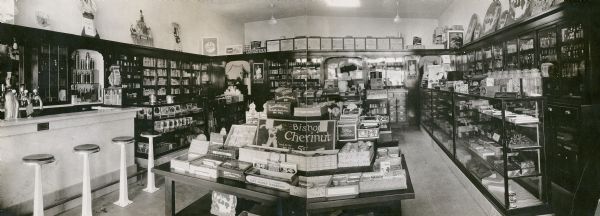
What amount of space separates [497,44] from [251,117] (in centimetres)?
427

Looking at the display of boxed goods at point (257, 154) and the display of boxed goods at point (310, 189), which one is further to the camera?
the display of boxed goods at point (257, 154)

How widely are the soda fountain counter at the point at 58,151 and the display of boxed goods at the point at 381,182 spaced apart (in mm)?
2839

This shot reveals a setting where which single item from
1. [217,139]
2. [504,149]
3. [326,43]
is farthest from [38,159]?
[326,43]

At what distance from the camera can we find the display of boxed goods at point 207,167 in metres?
2.01

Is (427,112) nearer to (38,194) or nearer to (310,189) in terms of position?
(310,189)

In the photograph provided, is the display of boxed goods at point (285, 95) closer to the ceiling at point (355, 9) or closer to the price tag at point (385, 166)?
the price tag at point (385, 166)

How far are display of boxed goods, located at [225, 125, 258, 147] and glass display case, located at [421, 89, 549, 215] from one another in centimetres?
194

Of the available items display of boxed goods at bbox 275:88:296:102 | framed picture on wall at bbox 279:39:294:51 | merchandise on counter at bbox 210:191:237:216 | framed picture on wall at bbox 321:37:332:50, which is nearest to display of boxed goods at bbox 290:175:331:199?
display of boxed goods at bbox 275:88:296:102

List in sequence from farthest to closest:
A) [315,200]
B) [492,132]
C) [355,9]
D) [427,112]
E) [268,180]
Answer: [355,9], [427,112], [492,132], [268,180], [315,200]

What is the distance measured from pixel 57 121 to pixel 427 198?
3680 millimetres

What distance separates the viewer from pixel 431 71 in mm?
5652

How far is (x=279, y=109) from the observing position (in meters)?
1.83

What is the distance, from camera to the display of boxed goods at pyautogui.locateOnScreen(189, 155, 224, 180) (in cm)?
201

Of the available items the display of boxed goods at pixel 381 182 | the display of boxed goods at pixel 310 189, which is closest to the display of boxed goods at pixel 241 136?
the display of boxed goods at pixel 310 189
